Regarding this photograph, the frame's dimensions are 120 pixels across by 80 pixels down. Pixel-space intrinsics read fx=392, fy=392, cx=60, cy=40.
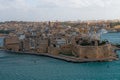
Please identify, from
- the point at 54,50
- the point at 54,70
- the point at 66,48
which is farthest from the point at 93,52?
the point at 54,50

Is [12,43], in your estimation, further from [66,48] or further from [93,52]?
[93,52]

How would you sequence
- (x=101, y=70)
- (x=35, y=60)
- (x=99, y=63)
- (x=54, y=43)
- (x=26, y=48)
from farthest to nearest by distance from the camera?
1. (x=26, y=48)
2. (x=54, y=43)
3. (x=35, y=60)
4. (x=99, y=63)
5. (x=101, y=70)

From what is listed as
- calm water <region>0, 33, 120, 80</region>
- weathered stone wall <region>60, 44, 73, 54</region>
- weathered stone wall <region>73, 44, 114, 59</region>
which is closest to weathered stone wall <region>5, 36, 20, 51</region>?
→ calm water <region>0, 33, 120, 80</region>

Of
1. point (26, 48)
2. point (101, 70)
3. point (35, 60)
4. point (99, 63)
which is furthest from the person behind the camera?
point (26, 48)

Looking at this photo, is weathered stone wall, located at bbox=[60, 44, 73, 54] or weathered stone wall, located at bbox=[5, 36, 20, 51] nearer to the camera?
weathered stone wall, located at bbox=[60, 44, 73, 54]

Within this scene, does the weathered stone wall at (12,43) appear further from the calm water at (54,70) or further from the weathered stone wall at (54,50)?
the calm water at (54,70)

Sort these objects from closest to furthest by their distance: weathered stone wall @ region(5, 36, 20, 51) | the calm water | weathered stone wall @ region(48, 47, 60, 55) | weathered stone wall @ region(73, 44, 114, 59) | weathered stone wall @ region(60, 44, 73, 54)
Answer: the calm water
weathered stone wall @ region(73, 44, 114, 59)
weathered stone wall @ region(60, 44, 73, 54)
weathered stone wall @ region(48, 47, 60, 55)
weathered stone wall @ region(5, 36, 20, 51)

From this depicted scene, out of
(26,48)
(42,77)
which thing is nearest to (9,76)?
(42,77)

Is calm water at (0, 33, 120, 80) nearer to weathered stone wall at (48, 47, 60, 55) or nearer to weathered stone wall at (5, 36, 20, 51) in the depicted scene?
weathered stone wall at (48, 47, 60, 55)

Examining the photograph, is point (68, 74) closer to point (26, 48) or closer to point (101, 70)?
point (101, 70)
